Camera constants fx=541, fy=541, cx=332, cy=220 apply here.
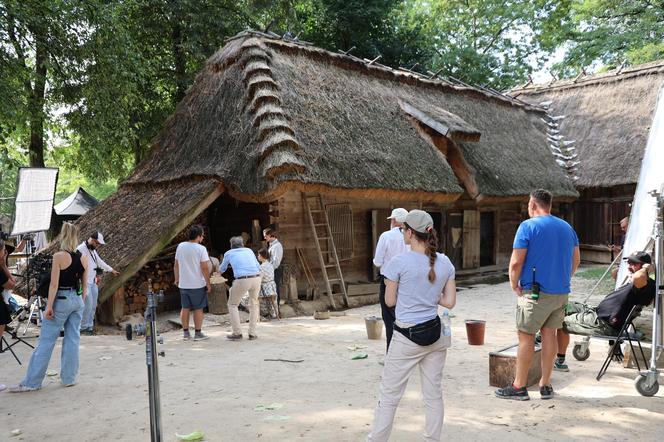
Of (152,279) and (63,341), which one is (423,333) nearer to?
(63,341)

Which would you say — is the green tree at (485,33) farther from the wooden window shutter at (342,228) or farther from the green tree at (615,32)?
the wooden window shutter at (342,228)

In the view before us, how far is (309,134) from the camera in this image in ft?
36.1

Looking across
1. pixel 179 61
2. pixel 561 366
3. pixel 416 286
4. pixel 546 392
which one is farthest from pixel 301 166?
pixel 179 61

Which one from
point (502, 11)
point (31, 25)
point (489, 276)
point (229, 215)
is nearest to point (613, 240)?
point (489, 276)

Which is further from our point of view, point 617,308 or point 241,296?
point 241,296

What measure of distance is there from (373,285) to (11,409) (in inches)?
321

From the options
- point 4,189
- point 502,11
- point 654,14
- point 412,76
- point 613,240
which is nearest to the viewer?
point 412,76

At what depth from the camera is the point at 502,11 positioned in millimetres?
28078

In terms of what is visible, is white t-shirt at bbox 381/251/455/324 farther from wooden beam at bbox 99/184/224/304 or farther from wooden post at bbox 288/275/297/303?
A: wooden post at bbox 288/275/297/303

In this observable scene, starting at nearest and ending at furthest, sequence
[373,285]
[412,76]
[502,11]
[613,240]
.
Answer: [373,285] < [412,76] < [613,240] < [502,11]

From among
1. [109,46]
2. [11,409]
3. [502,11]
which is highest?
[502,11]

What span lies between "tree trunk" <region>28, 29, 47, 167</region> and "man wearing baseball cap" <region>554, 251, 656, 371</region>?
10.4 m

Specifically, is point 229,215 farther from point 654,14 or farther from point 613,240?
point 654,14

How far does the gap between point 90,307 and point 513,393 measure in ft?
21.9
